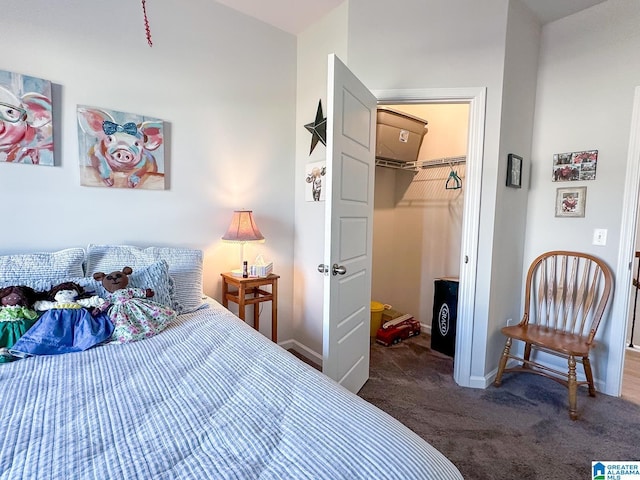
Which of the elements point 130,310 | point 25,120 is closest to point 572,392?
point 130,310

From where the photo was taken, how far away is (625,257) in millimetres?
2207

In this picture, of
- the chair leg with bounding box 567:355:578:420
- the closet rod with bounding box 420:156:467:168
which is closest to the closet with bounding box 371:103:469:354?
the closet rod with bounding box 420:156:467:168

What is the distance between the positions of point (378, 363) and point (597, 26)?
9.71ft

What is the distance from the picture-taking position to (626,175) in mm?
2188

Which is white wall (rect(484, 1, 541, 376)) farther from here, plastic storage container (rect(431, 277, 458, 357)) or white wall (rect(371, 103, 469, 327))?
white wall (rect(371, 103, 469, 327))

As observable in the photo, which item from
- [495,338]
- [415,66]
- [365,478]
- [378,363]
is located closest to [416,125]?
[415,66]

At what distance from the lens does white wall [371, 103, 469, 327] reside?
10.6ft

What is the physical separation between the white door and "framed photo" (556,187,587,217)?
149 cm

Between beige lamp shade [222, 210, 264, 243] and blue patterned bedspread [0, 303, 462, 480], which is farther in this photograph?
beige lamp shade [222, 210, 264, 243]

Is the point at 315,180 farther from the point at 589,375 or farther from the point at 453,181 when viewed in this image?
the point at 589,375

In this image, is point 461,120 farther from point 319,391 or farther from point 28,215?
point 28,215

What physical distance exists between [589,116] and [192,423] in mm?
3052

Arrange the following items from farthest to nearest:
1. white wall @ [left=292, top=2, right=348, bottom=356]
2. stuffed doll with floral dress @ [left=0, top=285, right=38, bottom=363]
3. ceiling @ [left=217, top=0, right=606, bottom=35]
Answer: white wall @ [left=292, top=2, right=348, bottom=356], ceiling @ [left=217, top=0, right=606, bottom=35], stuffed doll with floral dress @ [left=0, top=285, right=38, bottom=363]

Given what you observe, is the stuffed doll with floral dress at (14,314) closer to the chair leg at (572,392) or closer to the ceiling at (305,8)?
the ceiling at (305,8)
